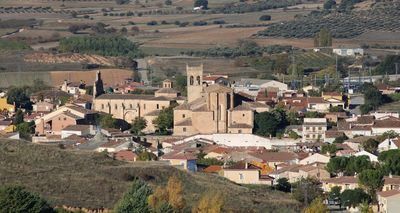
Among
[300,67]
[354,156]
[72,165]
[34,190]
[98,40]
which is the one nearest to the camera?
[34,190]

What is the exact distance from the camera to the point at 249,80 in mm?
73812

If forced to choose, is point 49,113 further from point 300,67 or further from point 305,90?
point 300,67

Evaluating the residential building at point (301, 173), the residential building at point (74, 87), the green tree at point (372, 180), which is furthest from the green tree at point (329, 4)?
the green tree at point (372, 180)

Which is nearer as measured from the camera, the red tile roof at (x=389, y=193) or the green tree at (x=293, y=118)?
the red tile roof at (x=389, y=193)

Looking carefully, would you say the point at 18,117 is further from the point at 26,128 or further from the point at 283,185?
the point at 283,185

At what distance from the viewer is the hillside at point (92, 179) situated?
35.3 metres

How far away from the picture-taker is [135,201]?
31.9m

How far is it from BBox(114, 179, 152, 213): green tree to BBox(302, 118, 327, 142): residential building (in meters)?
20.9

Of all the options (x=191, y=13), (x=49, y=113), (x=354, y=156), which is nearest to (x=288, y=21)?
(x=191, y=13)

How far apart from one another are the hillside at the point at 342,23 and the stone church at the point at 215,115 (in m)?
45.6

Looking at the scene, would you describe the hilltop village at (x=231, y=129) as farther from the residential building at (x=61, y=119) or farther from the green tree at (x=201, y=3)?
the green tree at (x=201, y=3)

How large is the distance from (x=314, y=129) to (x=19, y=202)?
2441 cm

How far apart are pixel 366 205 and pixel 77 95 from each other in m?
28.8

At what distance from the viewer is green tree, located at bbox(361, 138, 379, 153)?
49.5 m
